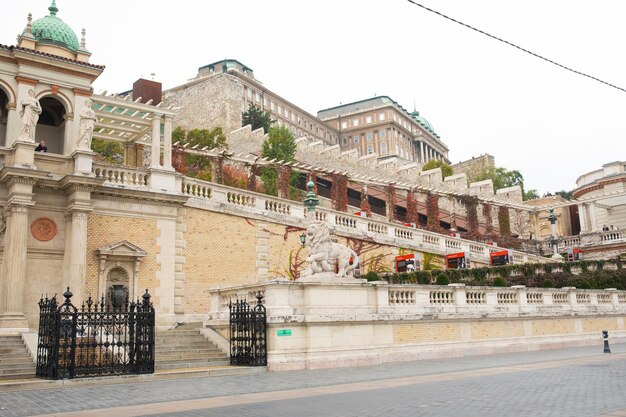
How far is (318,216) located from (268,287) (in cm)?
1241

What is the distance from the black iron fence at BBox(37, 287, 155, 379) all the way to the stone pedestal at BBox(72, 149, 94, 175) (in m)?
7.99

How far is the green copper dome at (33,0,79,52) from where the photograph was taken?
79.9ft

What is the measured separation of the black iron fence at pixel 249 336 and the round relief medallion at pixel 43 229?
349 inches

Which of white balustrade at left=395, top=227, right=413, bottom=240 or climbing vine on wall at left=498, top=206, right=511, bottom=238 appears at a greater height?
climbing vine on wall at left=498, top=206, right=511, bottom=238

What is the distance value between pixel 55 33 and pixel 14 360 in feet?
47.0

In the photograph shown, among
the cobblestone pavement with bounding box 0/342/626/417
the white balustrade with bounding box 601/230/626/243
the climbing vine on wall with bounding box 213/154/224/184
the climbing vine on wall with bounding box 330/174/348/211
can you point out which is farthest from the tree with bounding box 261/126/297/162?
the cobblestone pavement with bounding box 0/342/626/417

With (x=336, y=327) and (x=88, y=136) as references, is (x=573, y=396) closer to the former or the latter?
(x=336, y=327)

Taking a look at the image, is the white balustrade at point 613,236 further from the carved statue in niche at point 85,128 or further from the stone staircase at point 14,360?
the stone staircase at point 14,360

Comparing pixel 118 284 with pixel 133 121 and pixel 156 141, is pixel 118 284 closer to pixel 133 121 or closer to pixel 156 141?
pixel 156 141

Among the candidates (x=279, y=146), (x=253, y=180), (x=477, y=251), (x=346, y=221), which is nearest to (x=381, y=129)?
(x=279, y=146)

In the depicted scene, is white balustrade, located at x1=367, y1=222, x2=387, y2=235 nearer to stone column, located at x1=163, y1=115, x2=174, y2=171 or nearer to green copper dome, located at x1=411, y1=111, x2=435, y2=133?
stone column, located at x1=163, y1=115, x2=174, y2=171

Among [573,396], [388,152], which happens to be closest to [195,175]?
[573,396]

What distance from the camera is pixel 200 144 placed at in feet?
158

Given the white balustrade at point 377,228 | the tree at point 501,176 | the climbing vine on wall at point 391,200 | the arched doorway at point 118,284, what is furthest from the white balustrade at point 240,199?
the tree at point 501,176
